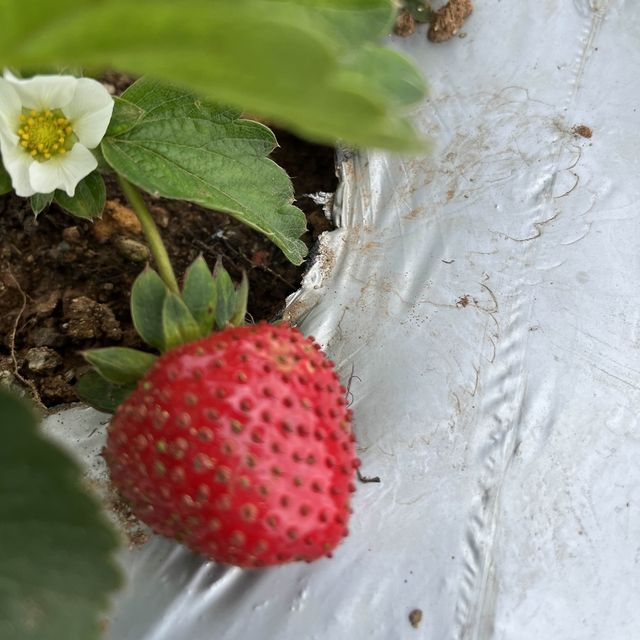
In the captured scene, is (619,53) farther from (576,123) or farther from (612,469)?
(612,469)

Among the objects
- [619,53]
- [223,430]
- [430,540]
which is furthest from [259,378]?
[619,53]

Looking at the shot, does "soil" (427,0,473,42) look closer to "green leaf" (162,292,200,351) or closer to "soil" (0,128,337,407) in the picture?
"soil" (0,128,337,407)

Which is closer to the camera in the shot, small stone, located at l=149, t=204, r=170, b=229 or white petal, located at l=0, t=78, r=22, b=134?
white petal, located at l=0, t=78, r=22, b=134

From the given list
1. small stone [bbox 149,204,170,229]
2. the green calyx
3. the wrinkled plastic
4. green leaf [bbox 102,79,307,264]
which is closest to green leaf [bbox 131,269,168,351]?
the green calyx

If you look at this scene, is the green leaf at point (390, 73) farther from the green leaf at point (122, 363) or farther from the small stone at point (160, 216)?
the small stone at point (160, 216)

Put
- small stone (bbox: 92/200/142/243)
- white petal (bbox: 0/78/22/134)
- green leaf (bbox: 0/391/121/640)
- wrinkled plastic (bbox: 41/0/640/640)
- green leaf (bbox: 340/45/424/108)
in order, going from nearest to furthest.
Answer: green leaf (bbox: 0/391/121/640) < green leaf (bbox: 340/45/424/108) < white petal (bbox: 0/78/22/134) < wrinkled plastic (bbox: 41/0/640/640) < small stone (bbox: 92/200/142/243)
